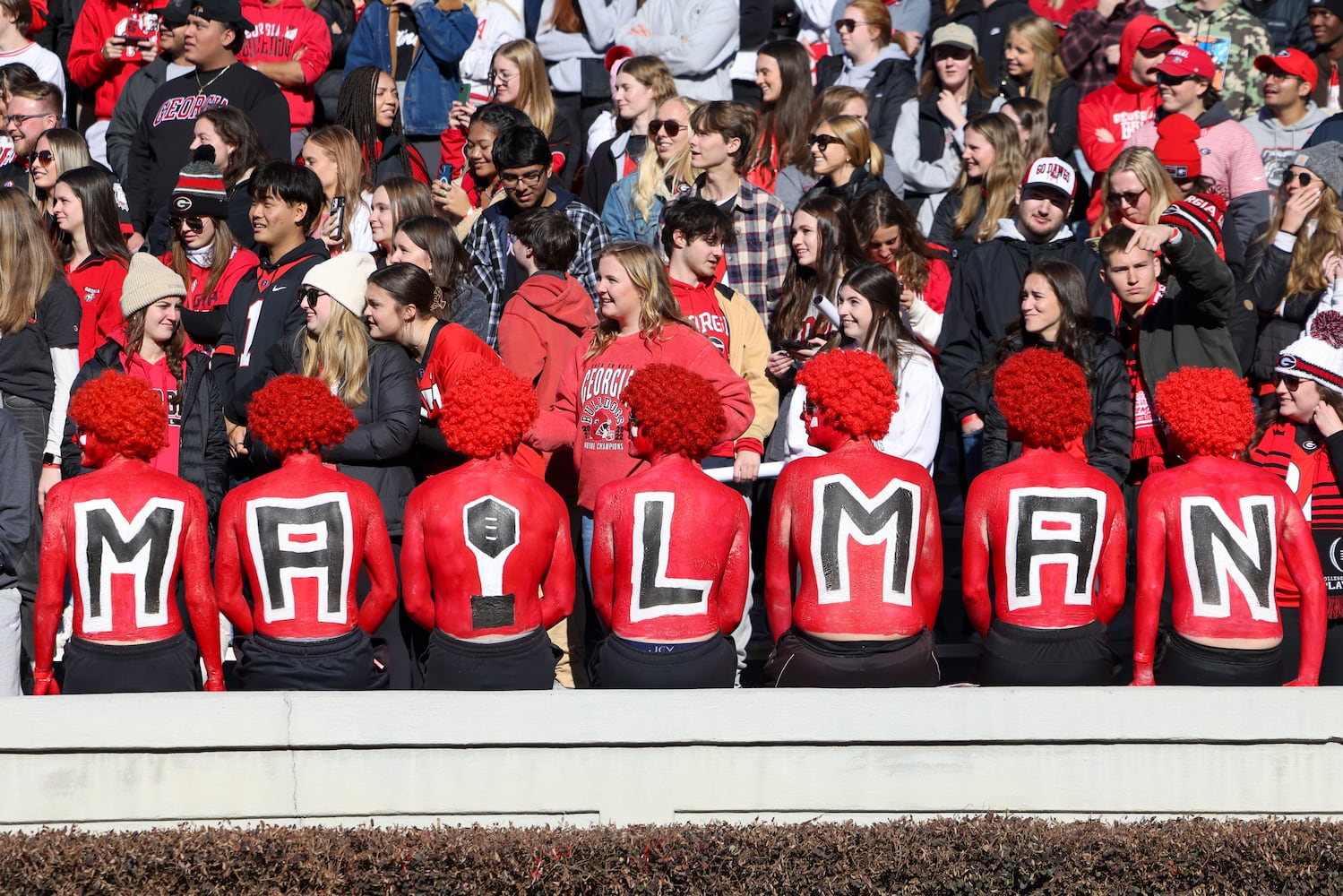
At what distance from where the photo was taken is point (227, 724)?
548 cm

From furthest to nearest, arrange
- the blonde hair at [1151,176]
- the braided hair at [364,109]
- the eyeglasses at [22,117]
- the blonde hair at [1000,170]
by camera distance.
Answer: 1. the eyeglasses at [22,117]
2. the braided hair at [364,109]
3. the blonde hair at [1000,170]
4. the blonde hair at [1151,176]

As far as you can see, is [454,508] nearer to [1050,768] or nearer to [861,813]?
[861,813]

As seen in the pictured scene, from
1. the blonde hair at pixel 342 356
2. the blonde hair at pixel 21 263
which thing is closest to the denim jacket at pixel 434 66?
the blonde hair at pixel 21 263

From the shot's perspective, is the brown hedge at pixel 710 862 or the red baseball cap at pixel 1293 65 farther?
the red baseball cap at pixel 1293 65

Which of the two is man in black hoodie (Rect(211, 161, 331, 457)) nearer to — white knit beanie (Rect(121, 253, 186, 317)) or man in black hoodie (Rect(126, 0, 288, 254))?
white knit beanie (Rect(121, 253, 186, 317))

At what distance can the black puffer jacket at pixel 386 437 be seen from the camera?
266 inches

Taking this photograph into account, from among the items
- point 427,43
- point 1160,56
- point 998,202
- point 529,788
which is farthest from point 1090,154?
point 529,788

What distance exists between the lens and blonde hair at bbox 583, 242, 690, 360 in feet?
22.9

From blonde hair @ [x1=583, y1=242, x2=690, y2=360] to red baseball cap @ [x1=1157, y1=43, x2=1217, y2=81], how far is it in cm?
371

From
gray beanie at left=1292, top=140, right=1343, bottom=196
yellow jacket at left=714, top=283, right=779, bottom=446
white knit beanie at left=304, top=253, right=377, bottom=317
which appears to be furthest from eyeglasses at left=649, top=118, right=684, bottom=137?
gray beanie at left=1292, top=140, right=1343, bottom=196

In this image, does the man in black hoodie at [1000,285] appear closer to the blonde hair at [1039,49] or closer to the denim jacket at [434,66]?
the blonde hair at [1039,49]

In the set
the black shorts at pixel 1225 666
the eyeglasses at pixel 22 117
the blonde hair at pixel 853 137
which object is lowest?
the black shorts at pixel 1225 666

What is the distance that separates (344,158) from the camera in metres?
9.00

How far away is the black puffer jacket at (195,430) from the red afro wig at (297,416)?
4.19ft
